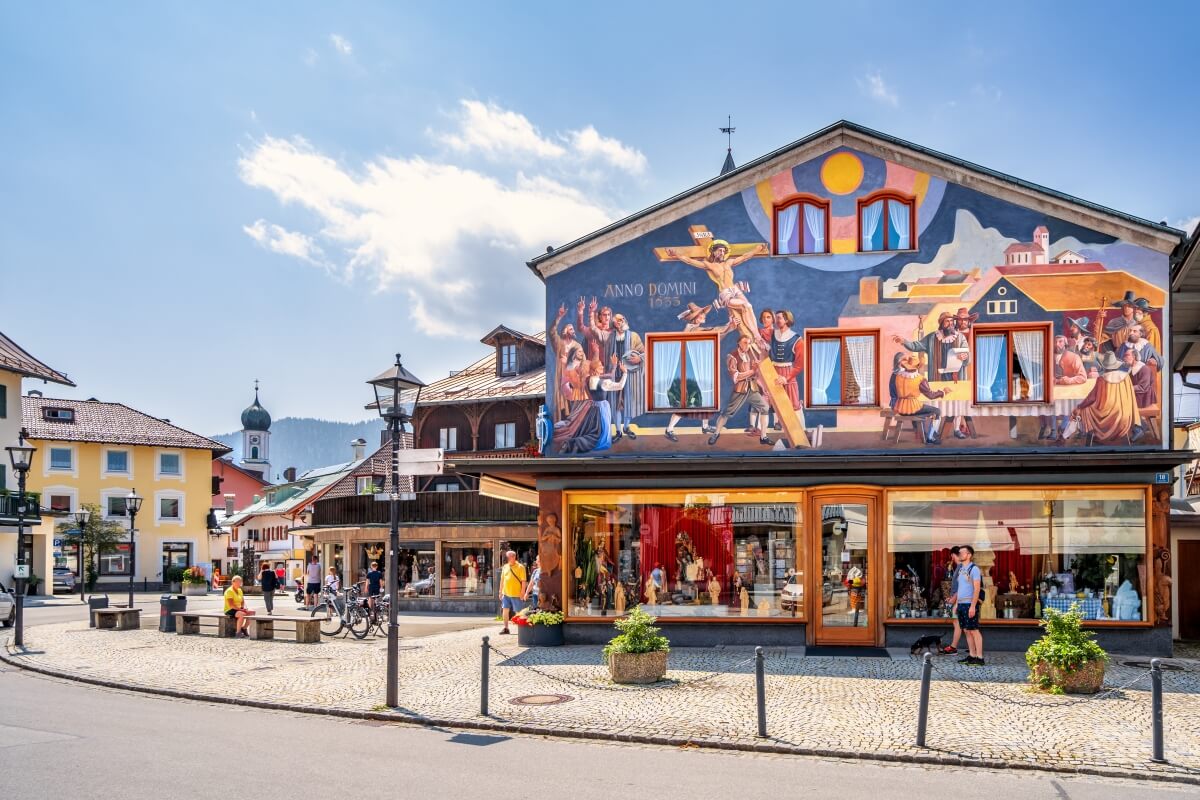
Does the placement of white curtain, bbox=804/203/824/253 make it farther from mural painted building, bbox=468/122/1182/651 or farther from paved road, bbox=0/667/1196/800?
paved road, bbox=0/667/1196/800

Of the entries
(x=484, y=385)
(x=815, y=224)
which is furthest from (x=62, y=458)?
(x=815, y=224)

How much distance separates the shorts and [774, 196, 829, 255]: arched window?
7.13 metres

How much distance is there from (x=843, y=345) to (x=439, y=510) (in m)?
20.3

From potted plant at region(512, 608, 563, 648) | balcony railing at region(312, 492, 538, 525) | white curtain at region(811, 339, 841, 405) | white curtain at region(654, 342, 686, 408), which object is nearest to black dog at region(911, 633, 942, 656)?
white curtain at region(811, 339, 841, 405)

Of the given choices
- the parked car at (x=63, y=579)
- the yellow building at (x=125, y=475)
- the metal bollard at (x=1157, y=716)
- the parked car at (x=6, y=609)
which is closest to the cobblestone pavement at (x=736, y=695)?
the metal bollard at (x=1157, y=716)

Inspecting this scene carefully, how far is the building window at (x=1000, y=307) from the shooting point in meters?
20.3

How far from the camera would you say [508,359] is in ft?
139

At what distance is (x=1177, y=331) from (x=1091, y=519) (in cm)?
928

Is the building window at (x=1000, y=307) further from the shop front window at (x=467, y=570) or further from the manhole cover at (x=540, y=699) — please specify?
the shop front window at (x=467, y=570)

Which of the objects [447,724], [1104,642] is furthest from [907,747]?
[1104,642]

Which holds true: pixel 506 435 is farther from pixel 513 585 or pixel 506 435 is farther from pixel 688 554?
pixel 688 554

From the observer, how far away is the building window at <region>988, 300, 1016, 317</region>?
66.7ft

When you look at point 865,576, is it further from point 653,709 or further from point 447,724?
point 447,724

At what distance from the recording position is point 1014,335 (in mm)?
20406
